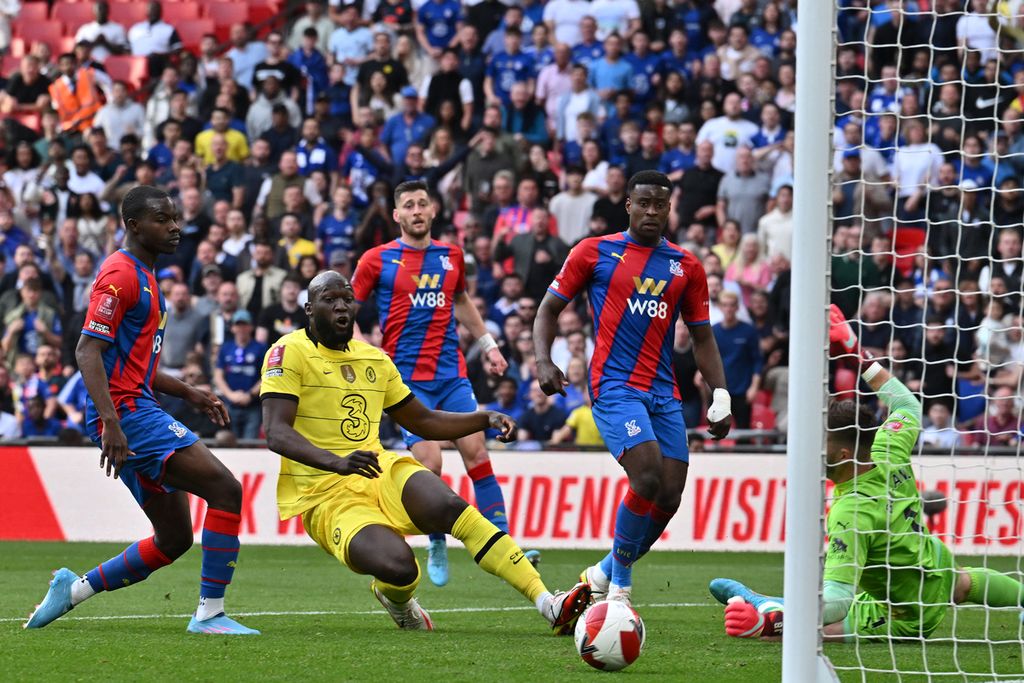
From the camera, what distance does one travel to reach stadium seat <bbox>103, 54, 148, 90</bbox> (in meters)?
22.7

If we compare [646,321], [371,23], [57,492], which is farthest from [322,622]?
[371,23]

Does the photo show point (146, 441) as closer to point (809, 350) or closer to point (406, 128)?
point (809, 350)

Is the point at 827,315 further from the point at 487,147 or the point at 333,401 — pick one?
the point at 487,147

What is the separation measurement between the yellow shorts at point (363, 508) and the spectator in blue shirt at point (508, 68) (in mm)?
12113

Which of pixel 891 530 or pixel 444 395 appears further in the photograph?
pixel 444 395

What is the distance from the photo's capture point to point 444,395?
1114cm

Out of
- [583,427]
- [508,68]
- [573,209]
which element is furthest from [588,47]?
[583,427]

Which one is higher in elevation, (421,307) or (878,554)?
(421,307)

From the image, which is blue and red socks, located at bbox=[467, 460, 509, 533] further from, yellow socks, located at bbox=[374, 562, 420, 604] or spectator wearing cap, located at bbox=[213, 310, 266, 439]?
spectator wearing cap, located at bbox=[213, 310, 266, 439]

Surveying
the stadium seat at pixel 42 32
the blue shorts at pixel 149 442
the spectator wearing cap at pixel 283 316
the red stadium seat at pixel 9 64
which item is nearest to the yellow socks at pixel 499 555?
the blue shorts at pixel 149 442

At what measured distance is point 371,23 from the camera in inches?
830

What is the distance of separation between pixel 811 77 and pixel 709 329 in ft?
11.6

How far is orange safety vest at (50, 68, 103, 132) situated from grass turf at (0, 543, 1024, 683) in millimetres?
11258

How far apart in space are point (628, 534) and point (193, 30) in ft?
55.7
